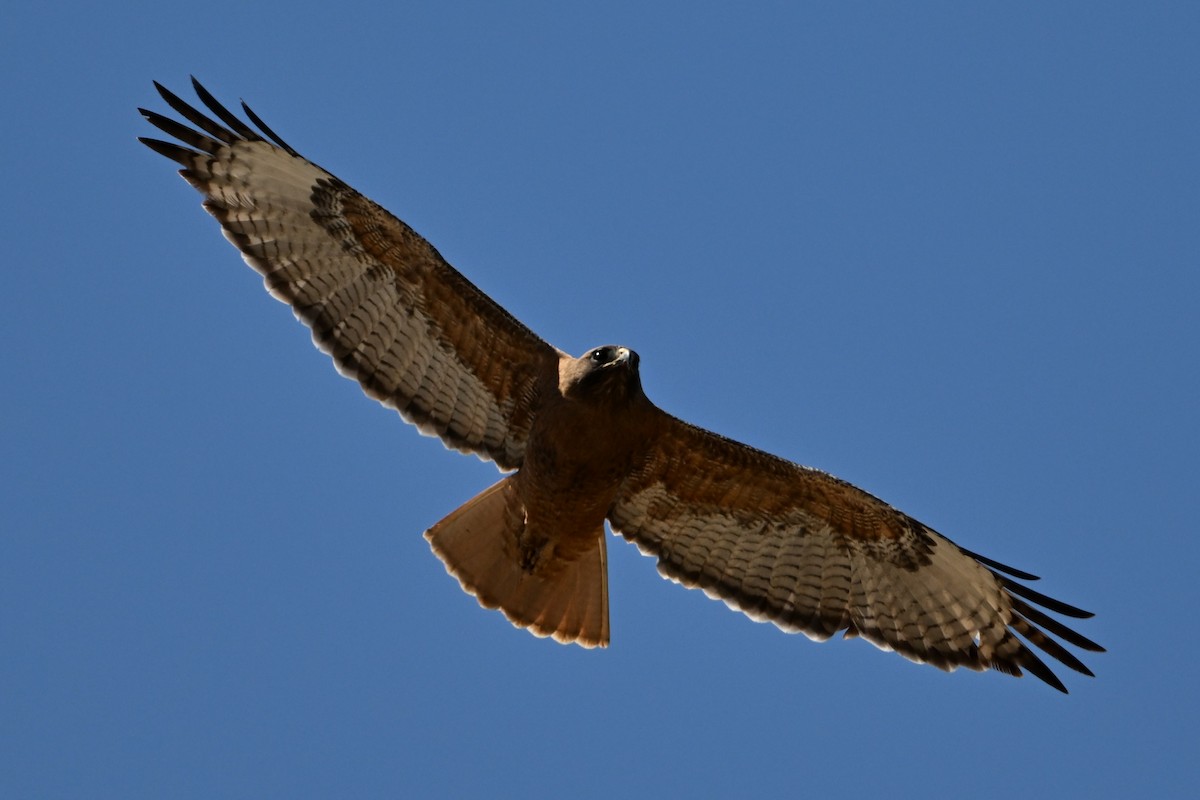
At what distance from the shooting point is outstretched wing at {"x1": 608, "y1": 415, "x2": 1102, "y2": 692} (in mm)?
11844

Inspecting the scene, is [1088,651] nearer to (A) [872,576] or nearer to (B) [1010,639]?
(B) [1010,639]

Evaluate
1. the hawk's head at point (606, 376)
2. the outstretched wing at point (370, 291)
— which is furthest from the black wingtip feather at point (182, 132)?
the hawk's head at point (606, 376)

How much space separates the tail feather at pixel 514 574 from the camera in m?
11.4

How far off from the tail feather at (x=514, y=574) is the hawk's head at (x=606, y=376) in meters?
0.89

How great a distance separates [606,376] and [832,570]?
88.1 inches

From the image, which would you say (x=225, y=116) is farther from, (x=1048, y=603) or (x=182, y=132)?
(x=1048, y=603)

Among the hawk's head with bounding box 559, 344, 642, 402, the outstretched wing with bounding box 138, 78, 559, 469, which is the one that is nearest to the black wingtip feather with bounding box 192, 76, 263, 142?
the outstretched wing with bounding box 138, 78, 559, 469

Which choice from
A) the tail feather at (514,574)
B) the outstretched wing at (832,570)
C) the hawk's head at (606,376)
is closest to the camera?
the hawk's head at (606,376)

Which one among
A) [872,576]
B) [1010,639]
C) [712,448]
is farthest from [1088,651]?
[712,448]

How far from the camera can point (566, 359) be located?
1123 cm

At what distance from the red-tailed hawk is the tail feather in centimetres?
1

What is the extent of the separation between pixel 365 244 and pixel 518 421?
1.42 meters

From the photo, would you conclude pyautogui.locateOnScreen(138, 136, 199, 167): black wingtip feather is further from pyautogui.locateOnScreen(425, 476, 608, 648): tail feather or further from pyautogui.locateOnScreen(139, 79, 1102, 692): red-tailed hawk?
pyautogui.locateOnScreen(425, 476, 608, 648): tail feather

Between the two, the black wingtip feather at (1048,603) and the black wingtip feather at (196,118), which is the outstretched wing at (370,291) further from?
the black wingtip feather at (1048,603)
